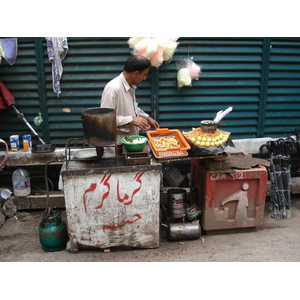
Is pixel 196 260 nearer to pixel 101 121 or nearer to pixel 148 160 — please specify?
pixel 148 160

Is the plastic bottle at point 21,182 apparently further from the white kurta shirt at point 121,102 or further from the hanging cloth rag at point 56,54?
the white kurta shirt at point 121,102

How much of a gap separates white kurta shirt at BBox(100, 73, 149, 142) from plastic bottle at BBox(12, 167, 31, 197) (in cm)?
188

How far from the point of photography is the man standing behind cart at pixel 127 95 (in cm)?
477

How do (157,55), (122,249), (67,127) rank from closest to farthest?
(122,249), (157,55), (67,127)

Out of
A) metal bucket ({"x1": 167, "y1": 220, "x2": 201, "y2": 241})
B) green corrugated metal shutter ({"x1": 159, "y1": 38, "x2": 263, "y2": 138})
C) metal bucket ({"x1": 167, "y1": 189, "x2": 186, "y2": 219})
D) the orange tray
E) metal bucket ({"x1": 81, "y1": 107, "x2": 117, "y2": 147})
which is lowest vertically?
metal bucket ({"x1": 167, "y1": 220, "x2": 201, "y2": 241})

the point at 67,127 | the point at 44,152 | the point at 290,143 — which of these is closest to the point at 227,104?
the point at 290,143

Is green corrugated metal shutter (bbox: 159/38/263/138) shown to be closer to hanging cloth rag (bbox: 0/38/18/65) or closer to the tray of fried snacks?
the tray of fried snacks

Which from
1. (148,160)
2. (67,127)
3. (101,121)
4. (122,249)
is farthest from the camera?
(67,127)

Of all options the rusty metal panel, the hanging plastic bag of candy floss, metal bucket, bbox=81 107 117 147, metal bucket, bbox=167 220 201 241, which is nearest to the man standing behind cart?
metal bucket, bbox=81 107 117 147

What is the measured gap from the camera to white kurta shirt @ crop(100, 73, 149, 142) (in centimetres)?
482

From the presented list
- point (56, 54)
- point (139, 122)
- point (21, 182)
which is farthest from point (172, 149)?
point (21, 182)

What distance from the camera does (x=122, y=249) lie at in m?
4.61

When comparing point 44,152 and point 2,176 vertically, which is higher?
point 44,152

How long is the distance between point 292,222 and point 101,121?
359 centimetres
